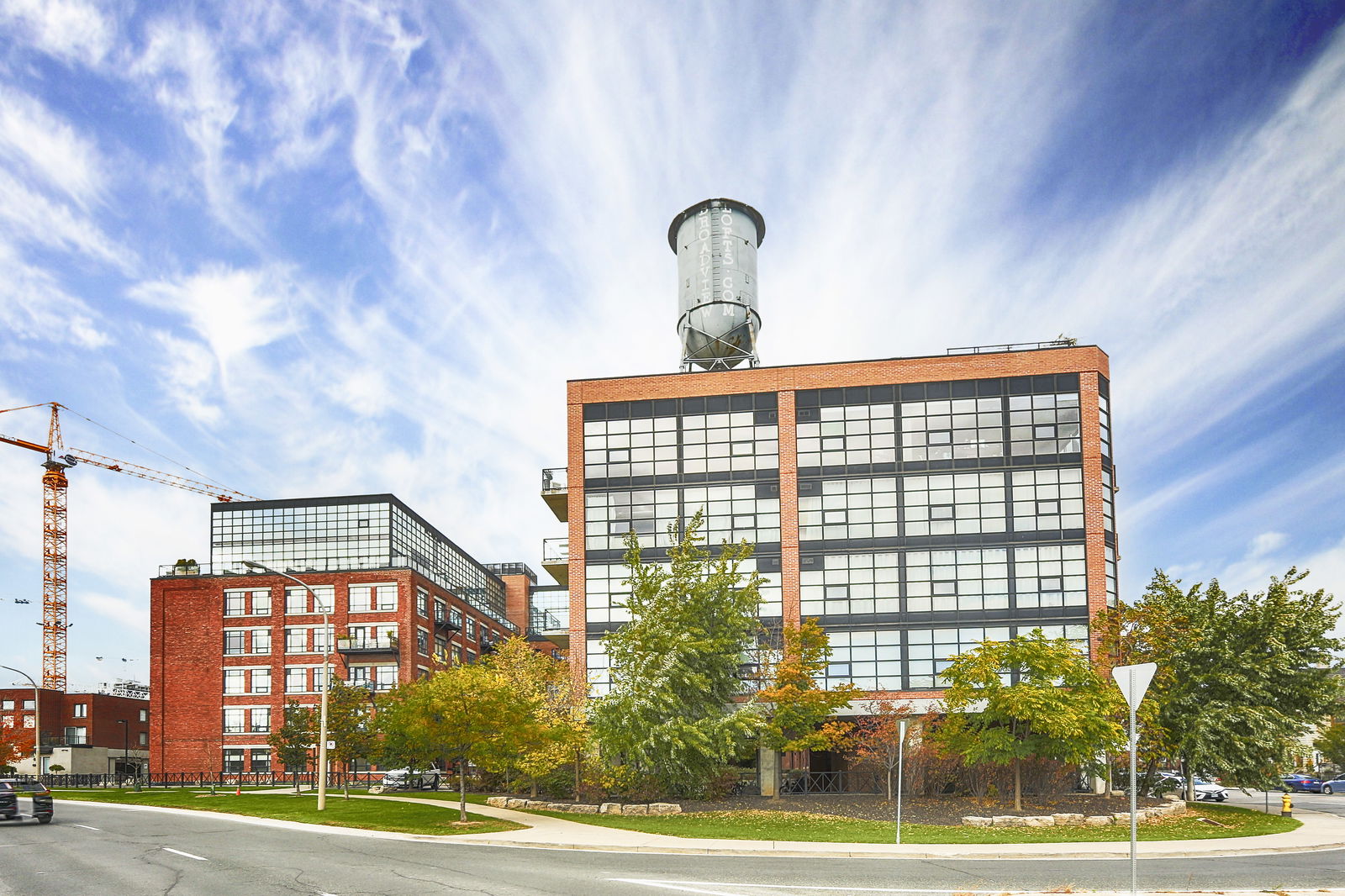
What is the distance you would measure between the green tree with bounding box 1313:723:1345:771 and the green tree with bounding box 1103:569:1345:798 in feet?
140

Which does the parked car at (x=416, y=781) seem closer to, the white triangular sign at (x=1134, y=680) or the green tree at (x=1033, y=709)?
the green tree at (x=1033, y=709)

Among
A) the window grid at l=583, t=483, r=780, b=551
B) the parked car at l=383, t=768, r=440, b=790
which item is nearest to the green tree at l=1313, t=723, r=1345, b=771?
the window grid at l=583, t=483, r=780, b=551

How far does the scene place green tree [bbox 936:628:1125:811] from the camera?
3200 centimetres

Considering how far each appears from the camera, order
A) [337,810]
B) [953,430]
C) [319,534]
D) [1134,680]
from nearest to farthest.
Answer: [1134,680] < [337,810] < [953,430] < [319,534]

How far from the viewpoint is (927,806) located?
3597 centimetres

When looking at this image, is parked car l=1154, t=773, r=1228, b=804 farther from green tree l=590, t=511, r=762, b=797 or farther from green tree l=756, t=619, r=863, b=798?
green tree l=590, t=511, r=762, b=797

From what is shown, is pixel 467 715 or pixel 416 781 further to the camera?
pixel 416 781

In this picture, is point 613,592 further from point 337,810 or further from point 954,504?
point 337,810

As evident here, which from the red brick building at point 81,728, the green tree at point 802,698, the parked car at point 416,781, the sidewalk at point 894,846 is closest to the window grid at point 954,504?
the green tree at point 802,698

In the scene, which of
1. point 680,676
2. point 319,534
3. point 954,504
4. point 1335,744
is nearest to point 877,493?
point 954,504

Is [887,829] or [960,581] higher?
[960,581]

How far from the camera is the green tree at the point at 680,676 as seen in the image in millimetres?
33781

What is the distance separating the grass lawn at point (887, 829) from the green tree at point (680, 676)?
2.08 meters

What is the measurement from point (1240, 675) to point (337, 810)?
3113 centimetres
